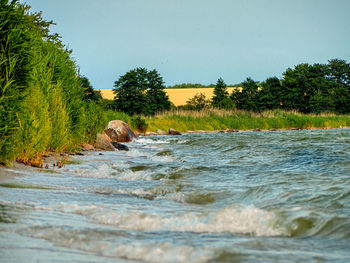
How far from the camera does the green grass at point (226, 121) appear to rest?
34438 millimetres

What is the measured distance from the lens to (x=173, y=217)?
12.7 ft

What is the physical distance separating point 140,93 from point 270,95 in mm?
19588

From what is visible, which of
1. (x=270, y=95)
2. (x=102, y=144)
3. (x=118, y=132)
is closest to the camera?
(x=102, y=144)

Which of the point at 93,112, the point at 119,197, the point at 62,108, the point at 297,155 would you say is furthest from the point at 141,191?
the point at 93,112

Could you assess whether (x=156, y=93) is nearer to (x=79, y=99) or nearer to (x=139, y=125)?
(x=139, y=125)

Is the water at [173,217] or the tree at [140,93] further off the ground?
the tree at [140,93]

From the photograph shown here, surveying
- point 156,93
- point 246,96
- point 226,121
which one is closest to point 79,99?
point 226,121

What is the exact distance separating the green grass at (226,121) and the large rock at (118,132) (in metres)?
11.4

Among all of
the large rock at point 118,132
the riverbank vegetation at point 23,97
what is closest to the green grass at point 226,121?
the large rock at point 118,132

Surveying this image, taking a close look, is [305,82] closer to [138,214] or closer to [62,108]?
[62,108]

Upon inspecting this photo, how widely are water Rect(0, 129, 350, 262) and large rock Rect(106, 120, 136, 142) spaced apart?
13.6 m

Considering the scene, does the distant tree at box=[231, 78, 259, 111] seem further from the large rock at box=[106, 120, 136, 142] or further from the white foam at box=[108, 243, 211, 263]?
the white foam at box=[108, 243, 211, 263]

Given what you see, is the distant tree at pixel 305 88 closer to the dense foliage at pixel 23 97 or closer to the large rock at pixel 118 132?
the large rock at pixel 118 132

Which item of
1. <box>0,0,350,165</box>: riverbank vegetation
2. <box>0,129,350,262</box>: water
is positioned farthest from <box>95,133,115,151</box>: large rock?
<box>0,129,350,262</box>: water
